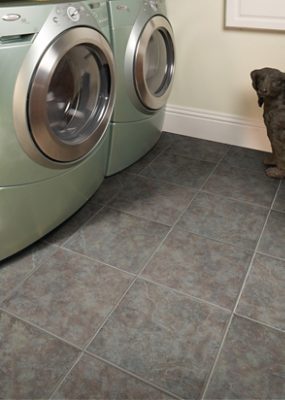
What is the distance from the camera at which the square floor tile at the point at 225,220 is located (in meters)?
1.38

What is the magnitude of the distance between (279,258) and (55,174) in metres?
0.83

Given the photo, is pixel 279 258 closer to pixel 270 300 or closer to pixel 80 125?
pixel 270 300

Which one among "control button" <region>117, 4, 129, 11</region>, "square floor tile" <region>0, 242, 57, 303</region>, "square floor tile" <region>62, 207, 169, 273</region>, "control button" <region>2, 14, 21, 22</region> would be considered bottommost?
"square floor tile" <region>62, 207, 169, 273</region>

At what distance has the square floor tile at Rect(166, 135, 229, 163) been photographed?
1.91 meters

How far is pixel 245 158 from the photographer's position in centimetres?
188

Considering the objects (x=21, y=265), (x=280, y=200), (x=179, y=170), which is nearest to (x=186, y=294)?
(x=21, y=265)

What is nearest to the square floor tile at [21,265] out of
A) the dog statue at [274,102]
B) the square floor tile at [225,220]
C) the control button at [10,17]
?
the square floor tile at [225,220]

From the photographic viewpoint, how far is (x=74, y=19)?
1080 mm

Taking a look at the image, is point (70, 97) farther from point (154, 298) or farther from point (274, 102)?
point (274, 102)

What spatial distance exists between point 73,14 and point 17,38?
0.21 metres

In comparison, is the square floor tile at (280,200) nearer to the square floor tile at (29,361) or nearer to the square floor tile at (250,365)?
the square floor tile at (250,365)

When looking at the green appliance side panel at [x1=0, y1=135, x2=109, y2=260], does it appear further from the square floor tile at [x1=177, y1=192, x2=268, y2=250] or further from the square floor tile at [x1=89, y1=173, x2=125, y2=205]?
the square floor tile at [x1=177, y1=192, x2=268, y2=250]

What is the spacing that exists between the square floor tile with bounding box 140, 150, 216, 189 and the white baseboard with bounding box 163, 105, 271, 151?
0.83ft

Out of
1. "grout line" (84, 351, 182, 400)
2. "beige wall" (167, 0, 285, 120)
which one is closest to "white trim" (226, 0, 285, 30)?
"beige wall" (167, 0, 285, 120)
